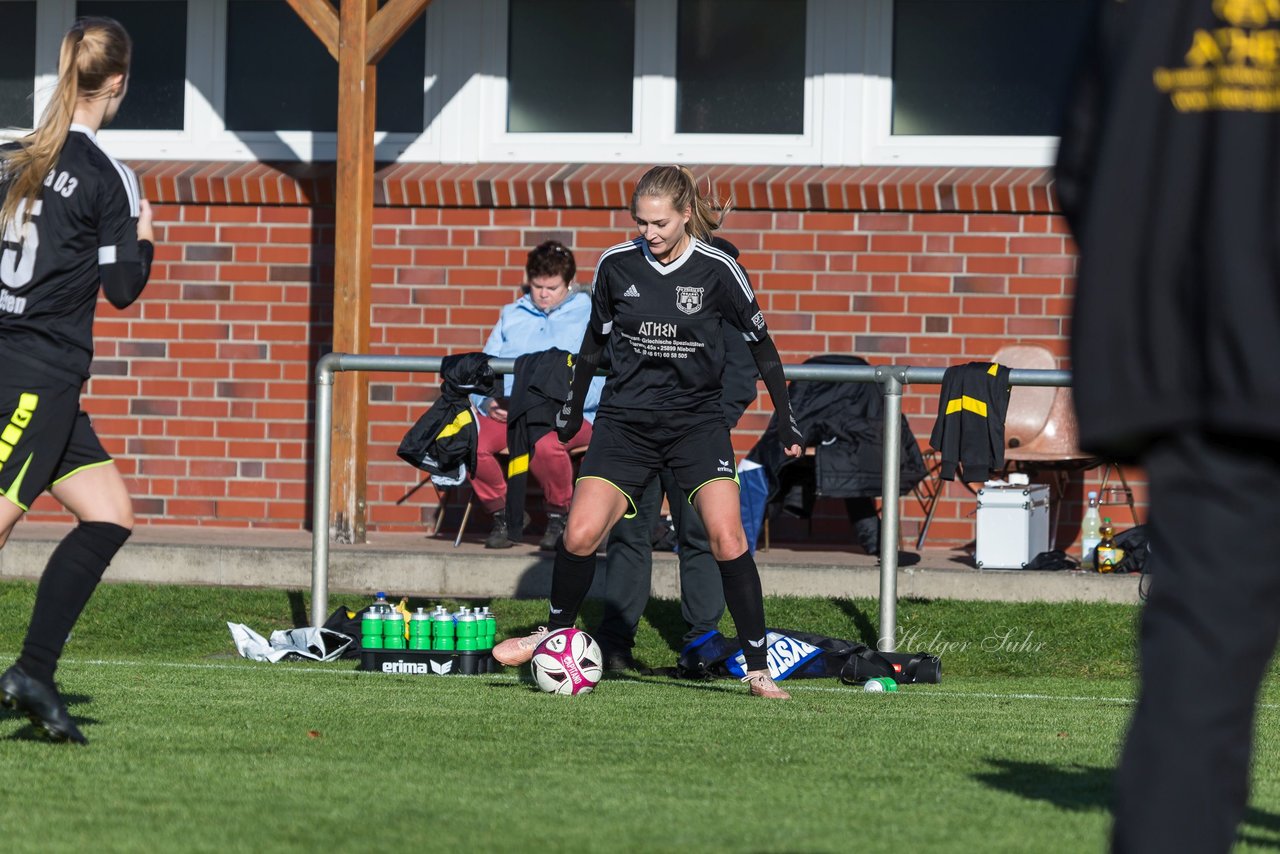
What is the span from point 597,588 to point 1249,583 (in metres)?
6.52

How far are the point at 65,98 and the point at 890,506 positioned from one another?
4.17 metres

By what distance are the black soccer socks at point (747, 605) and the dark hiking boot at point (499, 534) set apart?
321cm

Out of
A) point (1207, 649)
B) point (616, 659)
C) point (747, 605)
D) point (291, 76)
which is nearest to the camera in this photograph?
point (1207, 649)

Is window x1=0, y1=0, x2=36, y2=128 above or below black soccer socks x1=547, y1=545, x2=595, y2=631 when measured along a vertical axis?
above

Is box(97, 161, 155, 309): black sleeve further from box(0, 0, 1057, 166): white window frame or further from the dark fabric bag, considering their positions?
box(0, 0, 1057, 166): white window frame

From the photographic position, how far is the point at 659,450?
6.73 m

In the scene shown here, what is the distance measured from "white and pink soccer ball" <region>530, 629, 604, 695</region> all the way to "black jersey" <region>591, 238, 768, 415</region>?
0.85 m

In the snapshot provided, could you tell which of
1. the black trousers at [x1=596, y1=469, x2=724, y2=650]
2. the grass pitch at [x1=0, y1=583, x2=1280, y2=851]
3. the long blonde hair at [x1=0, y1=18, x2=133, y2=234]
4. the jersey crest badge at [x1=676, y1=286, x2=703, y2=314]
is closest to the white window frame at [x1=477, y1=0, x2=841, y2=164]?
the black trousers at [x1=596, y1=469, x2=724, y2=650]

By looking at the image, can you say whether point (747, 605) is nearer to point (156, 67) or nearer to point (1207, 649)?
point (1207, 649)

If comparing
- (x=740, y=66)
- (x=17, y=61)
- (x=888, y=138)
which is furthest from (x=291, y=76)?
(x=888, y=138)

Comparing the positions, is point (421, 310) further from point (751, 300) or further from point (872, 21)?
point (751, 300)

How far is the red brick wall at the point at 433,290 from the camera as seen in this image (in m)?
10.7

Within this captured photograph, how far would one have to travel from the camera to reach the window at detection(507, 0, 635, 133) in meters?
11.2

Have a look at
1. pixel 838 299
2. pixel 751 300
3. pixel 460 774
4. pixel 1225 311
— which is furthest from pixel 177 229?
pixel 1225 311
